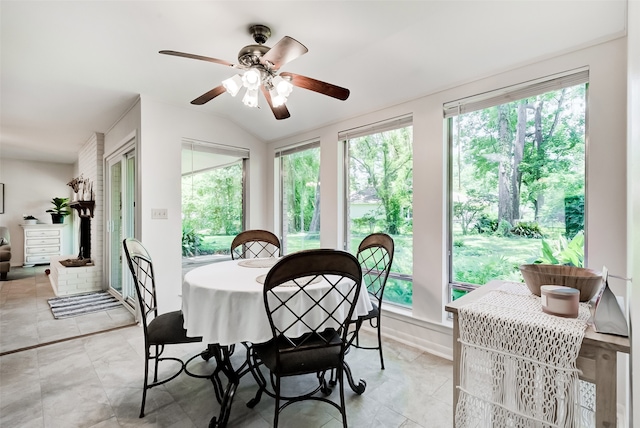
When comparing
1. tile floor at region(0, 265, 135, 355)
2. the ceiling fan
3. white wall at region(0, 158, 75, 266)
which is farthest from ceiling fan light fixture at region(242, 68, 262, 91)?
white wall at region(0, 158, 75, 266)

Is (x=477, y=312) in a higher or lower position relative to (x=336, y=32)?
lower

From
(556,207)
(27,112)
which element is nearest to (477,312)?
(556,207)

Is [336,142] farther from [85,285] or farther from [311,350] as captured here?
[85,285]

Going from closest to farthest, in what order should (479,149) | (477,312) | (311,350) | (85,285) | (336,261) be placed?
(477,312)
(336,261)
(311,350)
(479,149)
(85,285)

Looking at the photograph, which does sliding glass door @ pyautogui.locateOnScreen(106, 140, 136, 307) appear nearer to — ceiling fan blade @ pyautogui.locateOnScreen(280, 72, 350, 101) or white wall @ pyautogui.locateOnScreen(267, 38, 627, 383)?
white wall @ pyautogui.locateOnScreen(267, 38, 627, 383)

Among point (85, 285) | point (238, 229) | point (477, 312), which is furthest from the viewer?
point (85, 285)

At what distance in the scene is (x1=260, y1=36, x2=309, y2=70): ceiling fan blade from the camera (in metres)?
1.45

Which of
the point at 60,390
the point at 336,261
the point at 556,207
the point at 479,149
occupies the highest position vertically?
the point at 479,149

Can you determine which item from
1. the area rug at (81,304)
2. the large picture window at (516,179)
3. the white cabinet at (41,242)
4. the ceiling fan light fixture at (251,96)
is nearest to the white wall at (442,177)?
the large picture window at (516,179)

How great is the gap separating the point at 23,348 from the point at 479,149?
4231 millimetres

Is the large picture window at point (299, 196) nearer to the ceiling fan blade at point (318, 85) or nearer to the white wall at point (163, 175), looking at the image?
the white wall at point (163, 175)

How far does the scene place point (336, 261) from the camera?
1.32 metres

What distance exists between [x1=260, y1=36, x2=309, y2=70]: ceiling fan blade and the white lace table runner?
147cm

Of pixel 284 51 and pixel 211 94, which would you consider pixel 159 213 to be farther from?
pixel 284 51
